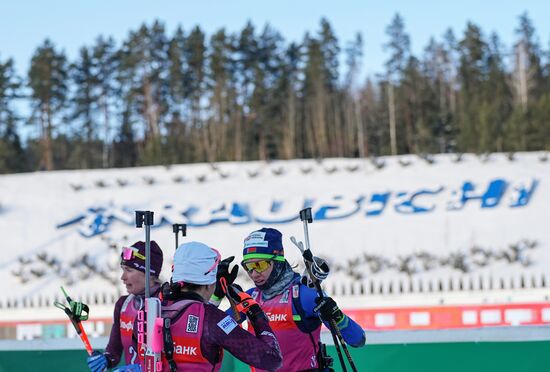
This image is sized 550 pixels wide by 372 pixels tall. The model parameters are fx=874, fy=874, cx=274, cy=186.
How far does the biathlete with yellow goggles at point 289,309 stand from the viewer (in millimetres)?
4773

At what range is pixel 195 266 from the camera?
372 centimetres

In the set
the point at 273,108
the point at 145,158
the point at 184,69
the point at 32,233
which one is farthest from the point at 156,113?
the point at 32,233

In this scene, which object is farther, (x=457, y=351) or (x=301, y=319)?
(x=457, y=351)

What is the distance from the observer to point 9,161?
53.0 meters

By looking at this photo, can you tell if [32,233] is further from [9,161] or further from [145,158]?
[9,161]

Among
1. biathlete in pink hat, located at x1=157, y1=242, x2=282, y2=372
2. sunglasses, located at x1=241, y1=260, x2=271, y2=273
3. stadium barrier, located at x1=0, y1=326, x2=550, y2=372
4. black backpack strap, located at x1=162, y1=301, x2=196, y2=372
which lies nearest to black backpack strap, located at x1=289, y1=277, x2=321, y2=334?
sunglasses, located at x1=241, y1=260, x2=271, y2=273

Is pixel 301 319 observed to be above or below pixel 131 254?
below

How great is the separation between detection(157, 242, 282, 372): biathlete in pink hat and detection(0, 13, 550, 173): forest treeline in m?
44.5

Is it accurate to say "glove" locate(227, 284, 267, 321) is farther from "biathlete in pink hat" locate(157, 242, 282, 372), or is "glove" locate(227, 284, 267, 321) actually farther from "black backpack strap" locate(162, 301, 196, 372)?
"black backpack strap" locate(162, 301, 196, 372)

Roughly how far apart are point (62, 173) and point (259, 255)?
27.6 meters

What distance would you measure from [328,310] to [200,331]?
107 cm

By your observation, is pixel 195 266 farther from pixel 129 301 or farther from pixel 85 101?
pixel 85 101

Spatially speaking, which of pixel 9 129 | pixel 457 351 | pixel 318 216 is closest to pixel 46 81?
pixel 9 129

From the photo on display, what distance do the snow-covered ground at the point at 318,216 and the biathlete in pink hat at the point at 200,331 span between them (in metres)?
17.4
